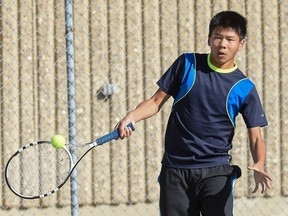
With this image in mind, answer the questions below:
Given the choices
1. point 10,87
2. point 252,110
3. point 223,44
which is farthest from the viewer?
point 10,87

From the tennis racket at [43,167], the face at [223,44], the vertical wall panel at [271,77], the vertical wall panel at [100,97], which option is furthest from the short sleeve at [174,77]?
the vertical wall panel at [271,77]

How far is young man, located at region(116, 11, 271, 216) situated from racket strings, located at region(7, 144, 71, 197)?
0.86 meters

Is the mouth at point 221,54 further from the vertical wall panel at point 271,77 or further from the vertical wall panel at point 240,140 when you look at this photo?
the vertical wall panel at point 271,77

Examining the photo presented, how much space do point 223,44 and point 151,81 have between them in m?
2.63

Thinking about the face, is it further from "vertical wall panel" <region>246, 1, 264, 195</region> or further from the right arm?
"vertical wall panel" <region>246, 1, 264, 195</region>

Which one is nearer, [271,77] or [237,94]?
[237,94]

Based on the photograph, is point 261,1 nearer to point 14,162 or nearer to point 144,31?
point 144,31

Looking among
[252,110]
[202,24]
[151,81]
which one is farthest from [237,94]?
[202,24]

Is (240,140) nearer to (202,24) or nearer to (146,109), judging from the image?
(202,24)

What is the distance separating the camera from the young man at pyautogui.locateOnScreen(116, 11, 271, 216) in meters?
4.74

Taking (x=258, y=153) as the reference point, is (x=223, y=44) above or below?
above

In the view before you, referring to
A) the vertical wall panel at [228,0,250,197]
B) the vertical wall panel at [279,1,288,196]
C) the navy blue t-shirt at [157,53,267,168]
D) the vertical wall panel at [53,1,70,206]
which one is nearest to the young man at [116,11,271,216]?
the navy blue t-shirt at [157,53,267,168]

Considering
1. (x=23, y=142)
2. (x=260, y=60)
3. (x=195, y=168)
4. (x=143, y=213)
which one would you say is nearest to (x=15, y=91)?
(x=23, y=142)

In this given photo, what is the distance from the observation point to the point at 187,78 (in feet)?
15.6
